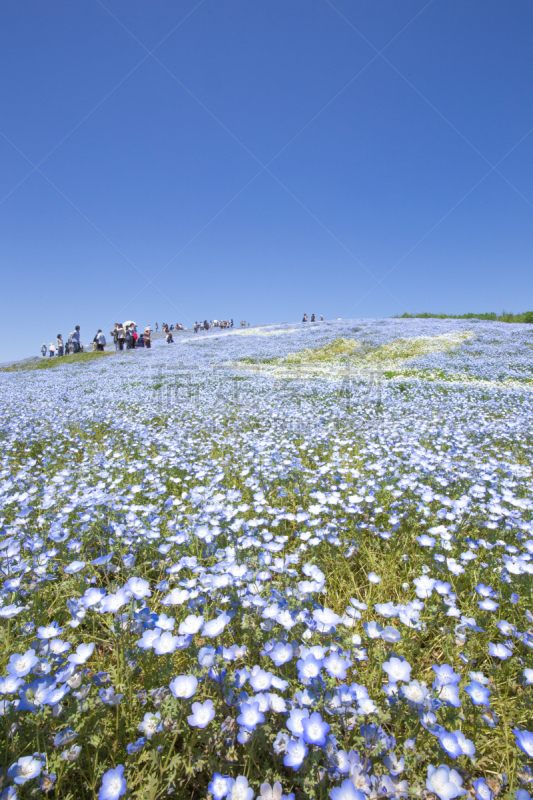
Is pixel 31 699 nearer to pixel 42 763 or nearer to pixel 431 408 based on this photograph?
pixel 42 763

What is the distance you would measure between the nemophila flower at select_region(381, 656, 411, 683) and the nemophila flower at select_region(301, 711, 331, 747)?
38 centimetres

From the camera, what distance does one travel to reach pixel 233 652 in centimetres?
160

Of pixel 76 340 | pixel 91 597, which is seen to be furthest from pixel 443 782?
pixel 76 340

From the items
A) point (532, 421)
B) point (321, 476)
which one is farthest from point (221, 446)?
point (532, 421)

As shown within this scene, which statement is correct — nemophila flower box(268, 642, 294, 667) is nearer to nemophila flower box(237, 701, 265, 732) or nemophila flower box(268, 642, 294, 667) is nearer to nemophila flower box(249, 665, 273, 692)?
nemophila flower box(249, 665, 273, 692)

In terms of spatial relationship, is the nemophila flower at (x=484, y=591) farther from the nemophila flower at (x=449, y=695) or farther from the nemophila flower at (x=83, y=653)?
the nemophila flower at (x=83, y=653)

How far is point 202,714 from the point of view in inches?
56.8

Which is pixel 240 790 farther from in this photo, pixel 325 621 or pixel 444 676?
pixel 444 676

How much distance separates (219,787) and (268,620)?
0.64 meters

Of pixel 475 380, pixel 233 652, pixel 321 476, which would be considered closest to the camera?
pixel 233 652

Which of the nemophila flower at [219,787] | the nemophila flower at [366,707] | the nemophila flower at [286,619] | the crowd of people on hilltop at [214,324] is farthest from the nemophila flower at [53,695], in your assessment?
the crowd of people on hilltop at [214,324]

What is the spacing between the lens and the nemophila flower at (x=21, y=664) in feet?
4.83

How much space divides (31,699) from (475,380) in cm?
1400

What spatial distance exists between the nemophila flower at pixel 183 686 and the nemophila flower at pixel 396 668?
2.63 feet
